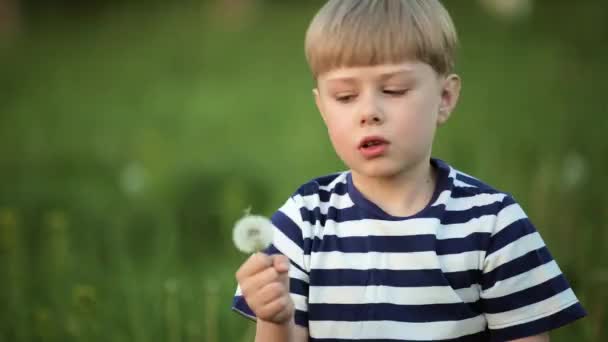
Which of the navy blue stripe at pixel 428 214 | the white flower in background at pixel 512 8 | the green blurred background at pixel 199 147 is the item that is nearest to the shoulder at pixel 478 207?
the navy blue stripe at pixel 428 214

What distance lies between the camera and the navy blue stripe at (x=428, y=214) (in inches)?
73.7

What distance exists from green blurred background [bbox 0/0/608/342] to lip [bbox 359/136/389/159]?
0.80m

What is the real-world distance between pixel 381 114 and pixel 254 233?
31 centimetres

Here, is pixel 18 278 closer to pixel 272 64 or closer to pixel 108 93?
pixel 108 93

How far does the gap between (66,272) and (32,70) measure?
4081 mm

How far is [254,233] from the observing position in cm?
172

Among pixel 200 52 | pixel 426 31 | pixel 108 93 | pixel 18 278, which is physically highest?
pixel 200 52

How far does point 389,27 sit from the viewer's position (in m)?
1.83

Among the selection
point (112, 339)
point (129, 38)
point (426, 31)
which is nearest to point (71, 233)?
point (112, 339)

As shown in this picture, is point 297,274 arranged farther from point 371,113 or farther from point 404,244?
point 371,113

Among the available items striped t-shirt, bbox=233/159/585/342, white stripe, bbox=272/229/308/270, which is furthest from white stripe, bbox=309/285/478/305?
white stripe, bbox=272/229/308/270

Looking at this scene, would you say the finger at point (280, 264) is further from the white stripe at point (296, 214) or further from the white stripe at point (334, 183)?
the white stripe at point (334, 183)

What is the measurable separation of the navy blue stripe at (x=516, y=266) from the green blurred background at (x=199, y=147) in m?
0.67

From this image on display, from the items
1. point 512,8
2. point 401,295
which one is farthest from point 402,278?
point 512,8
